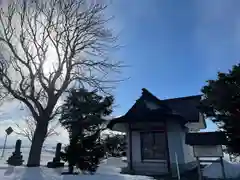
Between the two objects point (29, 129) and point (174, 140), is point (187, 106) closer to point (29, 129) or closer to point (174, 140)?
point (174, 140)

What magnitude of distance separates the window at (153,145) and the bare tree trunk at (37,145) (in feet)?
19.7

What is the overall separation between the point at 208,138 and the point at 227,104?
1845 mm

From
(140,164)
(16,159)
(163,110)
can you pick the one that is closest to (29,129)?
(16,159)

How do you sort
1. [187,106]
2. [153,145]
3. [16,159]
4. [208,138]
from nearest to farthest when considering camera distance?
[208,138]
[153,145]
[16,159]
[187,106]

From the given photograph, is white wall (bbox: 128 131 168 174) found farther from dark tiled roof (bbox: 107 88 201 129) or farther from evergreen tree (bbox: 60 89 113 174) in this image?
evergreen tree (bbox: 60 89 113 174)

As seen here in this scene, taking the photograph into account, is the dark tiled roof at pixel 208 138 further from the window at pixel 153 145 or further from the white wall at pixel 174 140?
the window at pixel 153 145

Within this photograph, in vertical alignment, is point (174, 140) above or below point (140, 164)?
above

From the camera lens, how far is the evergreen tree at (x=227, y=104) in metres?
7.91

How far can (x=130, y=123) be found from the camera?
11367 millimetres

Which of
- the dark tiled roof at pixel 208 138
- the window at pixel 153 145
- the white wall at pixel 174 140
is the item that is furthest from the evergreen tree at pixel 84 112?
the dark tiled roof at pixel 208 138

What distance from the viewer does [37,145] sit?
9.63 meters

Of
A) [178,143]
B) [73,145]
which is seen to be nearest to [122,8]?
[73,145]

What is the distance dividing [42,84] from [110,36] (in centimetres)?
522

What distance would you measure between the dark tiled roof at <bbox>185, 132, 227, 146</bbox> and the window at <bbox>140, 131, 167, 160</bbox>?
3.33 m
